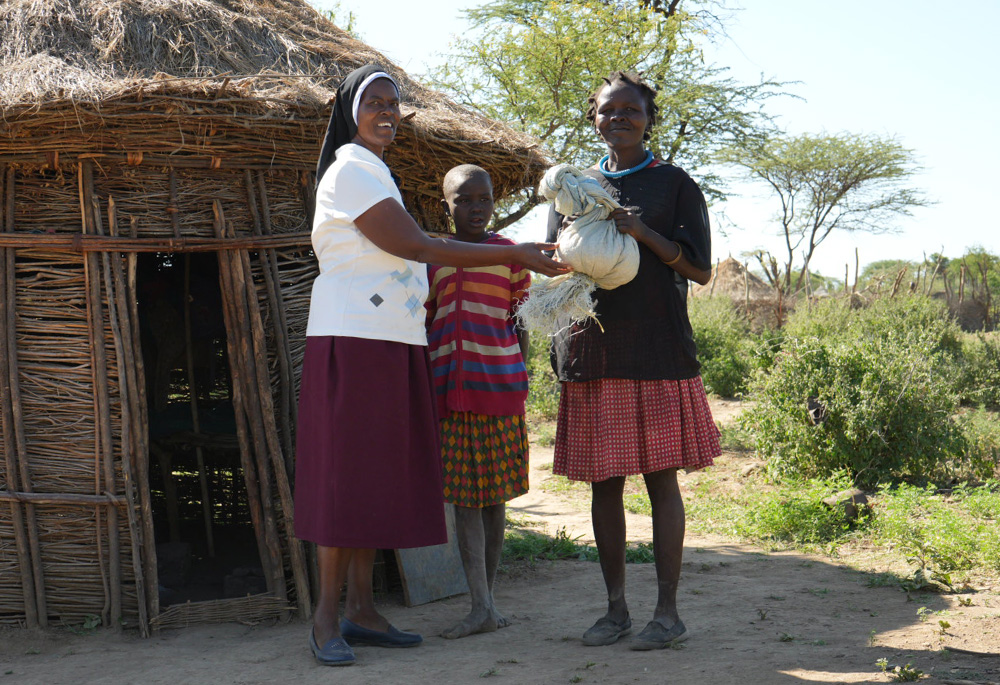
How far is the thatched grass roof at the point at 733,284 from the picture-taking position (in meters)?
20.1

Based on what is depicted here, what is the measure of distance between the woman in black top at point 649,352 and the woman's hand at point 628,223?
0.08m

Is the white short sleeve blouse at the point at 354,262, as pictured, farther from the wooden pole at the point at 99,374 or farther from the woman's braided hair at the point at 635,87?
the wooden pole at the point at 99,374

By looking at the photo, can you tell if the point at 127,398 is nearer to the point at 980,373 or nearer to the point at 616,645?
the point at 616,645

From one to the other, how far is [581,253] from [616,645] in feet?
4.87

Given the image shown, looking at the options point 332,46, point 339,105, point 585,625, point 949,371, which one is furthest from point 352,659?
point 949,371

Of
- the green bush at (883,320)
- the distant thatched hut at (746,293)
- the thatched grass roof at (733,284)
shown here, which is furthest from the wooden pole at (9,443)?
the thatched grass roof at (733,284)

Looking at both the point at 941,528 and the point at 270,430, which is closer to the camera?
the point at 270,430

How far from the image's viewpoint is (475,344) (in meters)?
3.66

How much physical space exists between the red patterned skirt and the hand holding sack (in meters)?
0.35

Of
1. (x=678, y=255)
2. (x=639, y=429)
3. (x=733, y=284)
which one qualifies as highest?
(x=733, y=284)

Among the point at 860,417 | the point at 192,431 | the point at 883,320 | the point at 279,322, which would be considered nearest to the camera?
the point at 279,322

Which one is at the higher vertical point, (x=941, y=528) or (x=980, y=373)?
(x=980, y=373)

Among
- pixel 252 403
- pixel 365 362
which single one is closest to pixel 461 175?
pixel 365 362

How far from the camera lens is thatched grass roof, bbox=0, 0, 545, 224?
143 inches
